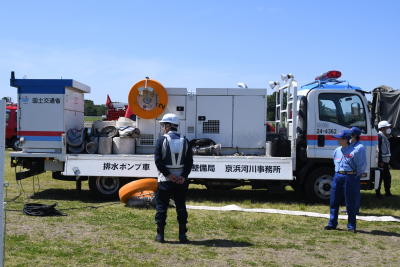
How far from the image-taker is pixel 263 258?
208 inches

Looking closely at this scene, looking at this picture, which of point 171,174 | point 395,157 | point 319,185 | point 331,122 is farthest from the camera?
point 395,157

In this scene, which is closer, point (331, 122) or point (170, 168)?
point (170, 168)

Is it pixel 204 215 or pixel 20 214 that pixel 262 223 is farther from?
pixel 20 214

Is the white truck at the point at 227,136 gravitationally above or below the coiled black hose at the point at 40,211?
above

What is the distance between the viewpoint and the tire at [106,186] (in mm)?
9195

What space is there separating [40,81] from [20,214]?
313cm

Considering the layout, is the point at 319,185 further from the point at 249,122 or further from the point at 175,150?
the point at 175,150

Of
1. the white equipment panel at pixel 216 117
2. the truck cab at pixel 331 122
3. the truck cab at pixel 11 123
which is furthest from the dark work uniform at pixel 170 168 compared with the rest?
the truck cab at pixel 11 123

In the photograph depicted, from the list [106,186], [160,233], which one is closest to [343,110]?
[160,233]

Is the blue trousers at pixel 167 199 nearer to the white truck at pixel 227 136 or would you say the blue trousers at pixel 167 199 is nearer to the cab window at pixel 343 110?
the white truck at pixel 227 136

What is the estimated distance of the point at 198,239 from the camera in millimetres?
6176

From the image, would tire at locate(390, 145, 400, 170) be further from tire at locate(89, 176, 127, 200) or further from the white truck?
tire at locate(89, 176, 127, 200)

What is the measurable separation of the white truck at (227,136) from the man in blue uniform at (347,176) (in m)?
1.92

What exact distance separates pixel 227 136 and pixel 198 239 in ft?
12.3
